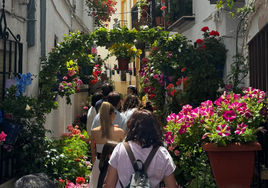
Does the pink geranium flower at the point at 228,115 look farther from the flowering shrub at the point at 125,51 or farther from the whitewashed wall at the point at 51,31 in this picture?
the flowering shrub at the point at 125,51

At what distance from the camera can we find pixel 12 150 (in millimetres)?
5637

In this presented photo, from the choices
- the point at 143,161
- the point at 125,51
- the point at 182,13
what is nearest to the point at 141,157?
the point at 143,161

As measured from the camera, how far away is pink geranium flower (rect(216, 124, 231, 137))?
4.12m

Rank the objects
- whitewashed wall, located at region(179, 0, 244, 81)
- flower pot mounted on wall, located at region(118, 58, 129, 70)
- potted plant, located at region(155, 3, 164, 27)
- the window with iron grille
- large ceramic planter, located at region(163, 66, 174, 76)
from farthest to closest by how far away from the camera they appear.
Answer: potted plant, located at region(155, 3, 164, 27), flower pot mounted on wall, located at region(118, 58, 129, 70), large ceramic planter, located at region(163, 66, 174, 76), whitewashed wall, located at region(179, 0, 244, 81), the window with iron grille

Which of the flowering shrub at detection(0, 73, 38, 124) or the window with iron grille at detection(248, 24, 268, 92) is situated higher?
the window with iron grille at detection(248, 24, 268, 92)

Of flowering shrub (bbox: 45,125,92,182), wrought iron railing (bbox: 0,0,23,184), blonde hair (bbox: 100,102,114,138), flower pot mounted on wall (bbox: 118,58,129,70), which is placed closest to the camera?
blonde hair (bbox: 100,102,114,138)

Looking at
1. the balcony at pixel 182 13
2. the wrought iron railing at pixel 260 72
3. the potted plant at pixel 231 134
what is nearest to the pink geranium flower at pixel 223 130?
the potted plant at pixel 231 134

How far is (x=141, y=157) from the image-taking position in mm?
3623

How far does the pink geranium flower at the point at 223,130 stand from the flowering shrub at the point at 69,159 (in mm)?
2633

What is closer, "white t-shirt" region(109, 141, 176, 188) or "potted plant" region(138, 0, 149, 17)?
"white t-shirt" region(109, 141, 176, 188)

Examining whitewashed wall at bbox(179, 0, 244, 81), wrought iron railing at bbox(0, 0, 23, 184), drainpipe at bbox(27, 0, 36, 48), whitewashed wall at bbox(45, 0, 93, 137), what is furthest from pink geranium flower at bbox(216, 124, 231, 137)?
whitewashed wall at bbox(45, 0, 93, 137)

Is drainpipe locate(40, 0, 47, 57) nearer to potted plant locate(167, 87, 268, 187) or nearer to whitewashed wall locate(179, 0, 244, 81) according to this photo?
whitewashed wall locate(179, 0, 244, 81)

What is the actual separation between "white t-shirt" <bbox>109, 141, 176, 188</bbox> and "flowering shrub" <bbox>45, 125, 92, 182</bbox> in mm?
2566

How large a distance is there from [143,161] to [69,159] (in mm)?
4314
